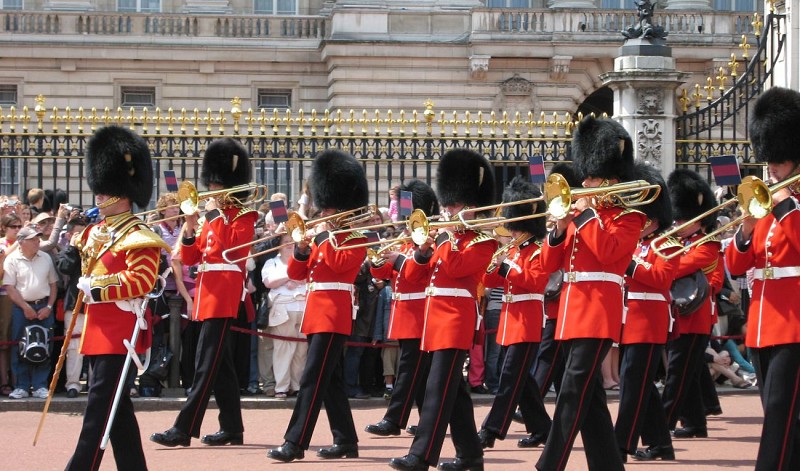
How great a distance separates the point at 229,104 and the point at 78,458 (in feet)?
55.8

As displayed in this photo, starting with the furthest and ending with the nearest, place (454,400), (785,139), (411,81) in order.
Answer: (411,81), (454,400), (785,139)

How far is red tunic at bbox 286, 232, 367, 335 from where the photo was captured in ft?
24.9

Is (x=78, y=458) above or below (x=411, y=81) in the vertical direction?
below

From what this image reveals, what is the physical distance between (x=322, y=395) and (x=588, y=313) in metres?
1.75

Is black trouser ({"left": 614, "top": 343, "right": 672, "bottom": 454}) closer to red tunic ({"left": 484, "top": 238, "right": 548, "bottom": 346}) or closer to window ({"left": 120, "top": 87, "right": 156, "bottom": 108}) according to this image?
red tunic ({"left": 484, "top": 238, "right": 548, "bottom": 346})

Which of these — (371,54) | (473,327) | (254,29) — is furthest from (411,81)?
(473,327)

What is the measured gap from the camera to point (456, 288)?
7246 mm

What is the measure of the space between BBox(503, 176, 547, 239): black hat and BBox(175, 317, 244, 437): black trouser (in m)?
1.62

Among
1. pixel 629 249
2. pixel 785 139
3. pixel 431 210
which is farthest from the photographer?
pixel 431 210

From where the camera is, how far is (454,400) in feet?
23.0

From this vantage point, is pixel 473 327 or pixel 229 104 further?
pixel 229 104

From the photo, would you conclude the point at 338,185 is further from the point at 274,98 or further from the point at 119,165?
the point at 274,98

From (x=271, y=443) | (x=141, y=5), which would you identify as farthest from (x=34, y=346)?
(x=141, y=5)

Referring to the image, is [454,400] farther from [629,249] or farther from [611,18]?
[611,18]
